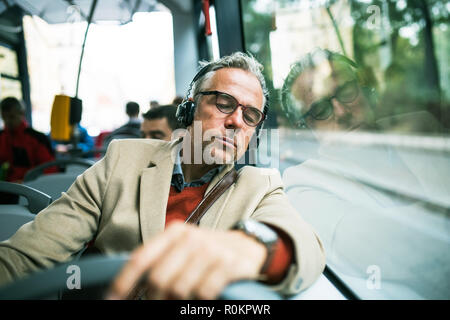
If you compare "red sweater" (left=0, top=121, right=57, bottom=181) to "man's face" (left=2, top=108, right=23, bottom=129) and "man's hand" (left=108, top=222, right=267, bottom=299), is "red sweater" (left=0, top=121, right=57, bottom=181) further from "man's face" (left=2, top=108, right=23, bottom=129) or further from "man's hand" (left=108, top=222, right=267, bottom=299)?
"man's hand" (left=108, top=222, right=267, bottom=299)

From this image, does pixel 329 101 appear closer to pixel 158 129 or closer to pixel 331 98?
pixel 331 98

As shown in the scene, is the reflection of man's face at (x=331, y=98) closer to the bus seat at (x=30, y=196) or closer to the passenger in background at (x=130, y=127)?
the bus seat at (x=30, y=196)

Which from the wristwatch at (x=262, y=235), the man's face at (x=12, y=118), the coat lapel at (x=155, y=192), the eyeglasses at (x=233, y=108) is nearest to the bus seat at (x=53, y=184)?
the coat lapel at (x=155, y=192)

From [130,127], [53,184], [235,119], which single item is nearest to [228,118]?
[235,119]

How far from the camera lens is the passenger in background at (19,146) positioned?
3535 mm

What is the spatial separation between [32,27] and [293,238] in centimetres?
684

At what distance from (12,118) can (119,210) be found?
3038 mm

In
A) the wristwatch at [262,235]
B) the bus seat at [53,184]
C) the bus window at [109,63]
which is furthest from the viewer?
the bus window at [109,63]

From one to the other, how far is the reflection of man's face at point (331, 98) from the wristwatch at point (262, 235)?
1200 millimetres

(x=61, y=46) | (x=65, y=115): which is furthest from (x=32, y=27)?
(x=65, y=115)

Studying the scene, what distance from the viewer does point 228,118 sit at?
1305mm

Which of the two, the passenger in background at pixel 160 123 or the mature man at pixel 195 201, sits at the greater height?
the passenger in background at pixel 160 123
